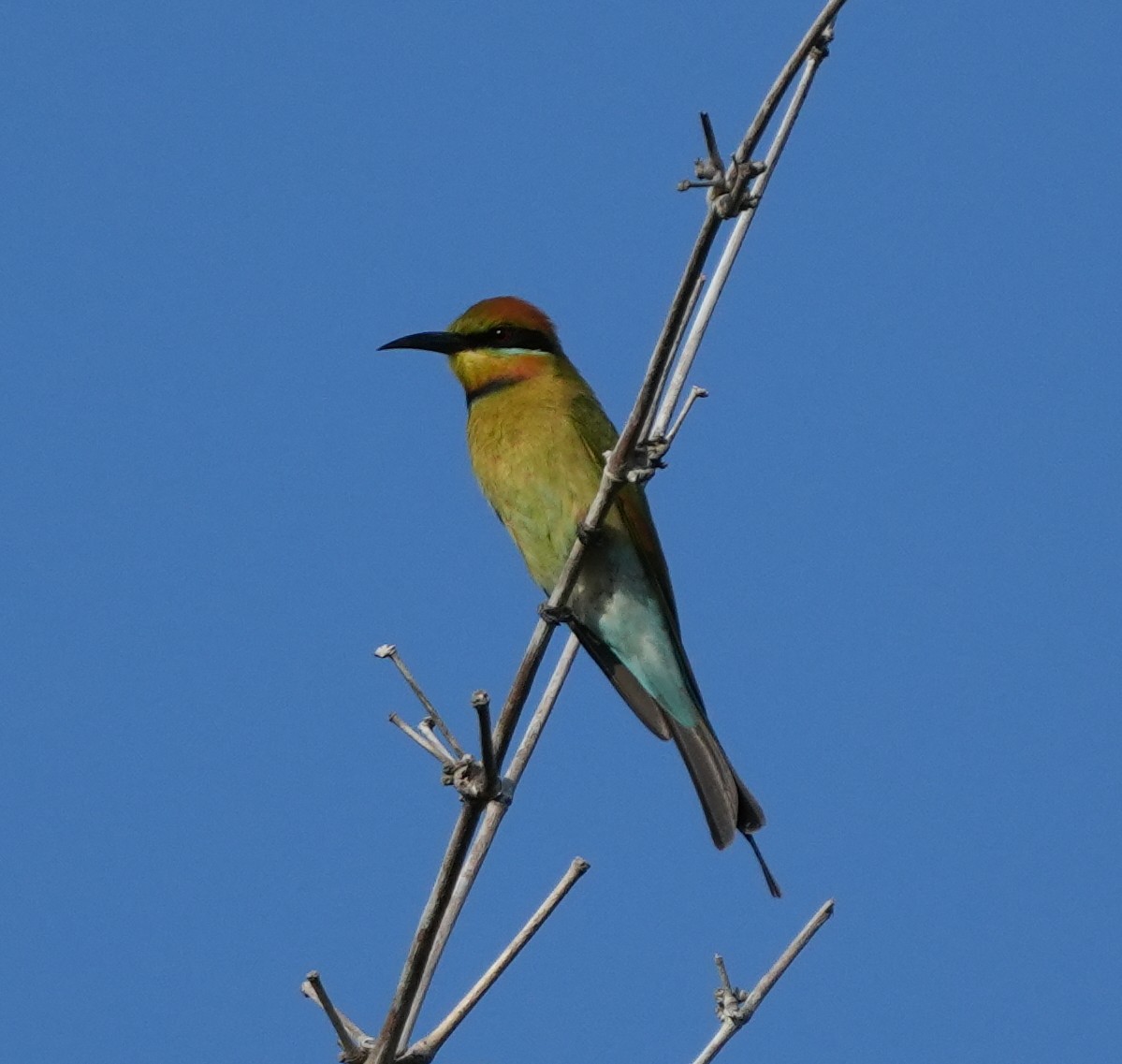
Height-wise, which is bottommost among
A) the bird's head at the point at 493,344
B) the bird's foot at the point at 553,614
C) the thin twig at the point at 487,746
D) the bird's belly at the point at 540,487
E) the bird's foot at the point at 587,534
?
the thin twig at the point at 487,746

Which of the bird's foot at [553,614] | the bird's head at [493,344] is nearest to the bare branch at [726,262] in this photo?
the bird's foot at [553,614]

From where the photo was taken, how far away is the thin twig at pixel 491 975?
6.56 ft

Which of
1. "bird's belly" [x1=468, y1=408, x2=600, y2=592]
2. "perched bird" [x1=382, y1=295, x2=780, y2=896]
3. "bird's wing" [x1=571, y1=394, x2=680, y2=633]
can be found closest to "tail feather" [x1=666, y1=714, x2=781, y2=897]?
"perched bird" [x1=382, y1=295, x2=780, y2=896]

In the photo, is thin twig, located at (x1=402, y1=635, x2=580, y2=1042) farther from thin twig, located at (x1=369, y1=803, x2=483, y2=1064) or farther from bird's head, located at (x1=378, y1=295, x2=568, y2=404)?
bird's head, located at (x1=378, y1=295, x2=568, y2=404)

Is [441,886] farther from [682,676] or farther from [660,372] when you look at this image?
[682,676]

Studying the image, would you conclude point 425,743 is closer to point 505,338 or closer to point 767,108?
point 767,108

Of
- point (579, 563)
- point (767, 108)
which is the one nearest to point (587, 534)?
point (579, 563)

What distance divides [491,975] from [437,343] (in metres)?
2.58

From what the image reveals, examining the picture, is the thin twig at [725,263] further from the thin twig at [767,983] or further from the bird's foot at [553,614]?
the thin twig at [767,983]

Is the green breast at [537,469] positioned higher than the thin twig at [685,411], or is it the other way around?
the green breast at [537,469]

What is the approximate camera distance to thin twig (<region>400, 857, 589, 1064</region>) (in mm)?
2000

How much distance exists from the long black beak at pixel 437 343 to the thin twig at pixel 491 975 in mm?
2496

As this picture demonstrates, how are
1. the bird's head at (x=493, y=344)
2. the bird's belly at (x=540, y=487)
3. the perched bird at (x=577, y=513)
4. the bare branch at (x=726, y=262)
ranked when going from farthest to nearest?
1. the bird's head at (x=493, y=344)
2. the bird's belly at (x=540, y=487)
3. the perched bird at (x=577, y=513)
4. the bare branch at (x=726, y=262)

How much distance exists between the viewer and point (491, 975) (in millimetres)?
2057
